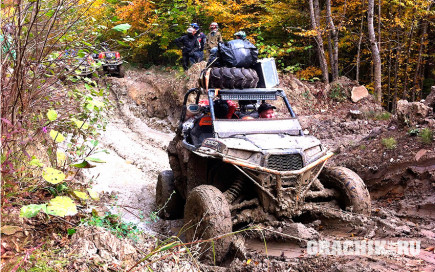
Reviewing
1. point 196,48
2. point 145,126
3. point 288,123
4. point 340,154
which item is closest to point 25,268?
point 288,123

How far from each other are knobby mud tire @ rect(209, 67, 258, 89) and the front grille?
4.74 ft

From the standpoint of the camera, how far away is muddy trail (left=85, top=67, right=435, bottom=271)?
395 centimetres

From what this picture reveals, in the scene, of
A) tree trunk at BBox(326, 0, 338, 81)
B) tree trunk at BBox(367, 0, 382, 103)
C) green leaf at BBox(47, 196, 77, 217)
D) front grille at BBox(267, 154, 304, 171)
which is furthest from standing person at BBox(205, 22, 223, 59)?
green leaf at BBox(47, 196, 77, 217)

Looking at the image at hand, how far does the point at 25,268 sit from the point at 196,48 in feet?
41.2

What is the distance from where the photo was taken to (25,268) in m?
2.66

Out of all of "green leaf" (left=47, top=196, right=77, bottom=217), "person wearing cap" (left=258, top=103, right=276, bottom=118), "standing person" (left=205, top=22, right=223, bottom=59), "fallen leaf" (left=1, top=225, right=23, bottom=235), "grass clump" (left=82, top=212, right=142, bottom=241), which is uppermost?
"standing person" (left=205, top=22, right=223, bottom=59)

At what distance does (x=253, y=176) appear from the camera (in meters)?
4.61

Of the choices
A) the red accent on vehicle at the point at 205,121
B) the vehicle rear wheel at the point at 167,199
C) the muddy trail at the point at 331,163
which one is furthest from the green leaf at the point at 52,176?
the vehicle rear wheel at the point at 167,199

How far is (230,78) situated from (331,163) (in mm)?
3445

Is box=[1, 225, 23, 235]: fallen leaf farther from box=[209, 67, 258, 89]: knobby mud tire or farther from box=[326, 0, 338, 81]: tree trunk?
box=[326, 0, 338, 81]: tree trunk

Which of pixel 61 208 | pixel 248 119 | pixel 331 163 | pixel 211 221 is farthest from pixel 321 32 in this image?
pixel 61 208

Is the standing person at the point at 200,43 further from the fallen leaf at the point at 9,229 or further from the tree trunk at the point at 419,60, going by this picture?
the fallen leaf at the point at 9,229

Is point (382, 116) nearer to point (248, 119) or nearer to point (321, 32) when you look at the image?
point (321, 32)

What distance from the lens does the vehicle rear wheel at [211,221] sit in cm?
422
